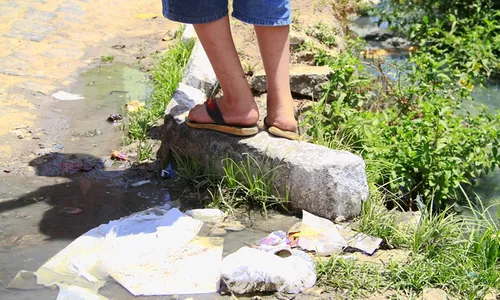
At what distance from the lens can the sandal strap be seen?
344cm

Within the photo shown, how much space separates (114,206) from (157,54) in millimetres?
2853

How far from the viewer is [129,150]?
423cm

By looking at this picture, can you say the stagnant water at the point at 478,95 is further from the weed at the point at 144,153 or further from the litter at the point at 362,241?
the weed at the point at 144,153

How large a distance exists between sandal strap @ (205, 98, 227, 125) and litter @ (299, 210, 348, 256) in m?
0.66

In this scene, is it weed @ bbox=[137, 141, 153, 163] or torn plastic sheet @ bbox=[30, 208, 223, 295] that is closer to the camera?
torn plastic sheet @ bbox=[30, 208, 223, 295]

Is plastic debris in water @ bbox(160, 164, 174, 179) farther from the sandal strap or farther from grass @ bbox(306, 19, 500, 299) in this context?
grass @ bbox(306, 19, 500, 299)

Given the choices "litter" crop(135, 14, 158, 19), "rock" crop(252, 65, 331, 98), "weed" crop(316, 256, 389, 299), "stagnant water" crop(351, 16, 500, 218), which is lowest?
"stagnant water" crop(351, 16, 500, 218)

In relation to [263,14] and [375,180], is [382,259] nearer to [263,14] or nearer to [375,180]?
[375,180]

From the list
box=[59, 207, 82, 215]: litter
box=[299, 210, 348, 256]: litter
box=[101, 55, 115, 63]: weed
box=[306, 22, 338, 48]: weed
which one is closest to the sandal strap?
box=[299, 210, 348, 256]: litter

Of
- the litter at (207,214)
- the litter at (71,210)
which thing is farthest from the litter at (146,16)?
the litter at (207,214)

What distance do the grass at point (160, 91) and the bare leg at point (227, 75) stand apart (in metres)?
1.00

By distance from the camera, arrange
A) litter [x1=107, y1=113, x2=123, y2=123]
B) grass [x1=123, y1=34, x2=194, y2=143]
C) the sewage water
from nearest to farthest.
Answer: the sewage water, grass [x1=123, y1=34, x2=194, y2=143], litter [x1=107, y1=113, x2=123, y2=123]

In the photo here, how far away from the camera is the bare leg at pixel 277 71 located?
3238 millimetres

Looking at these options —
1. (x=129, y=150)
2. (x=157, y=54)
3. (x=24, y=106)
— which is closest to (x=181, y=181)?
(x=129, y=150)
